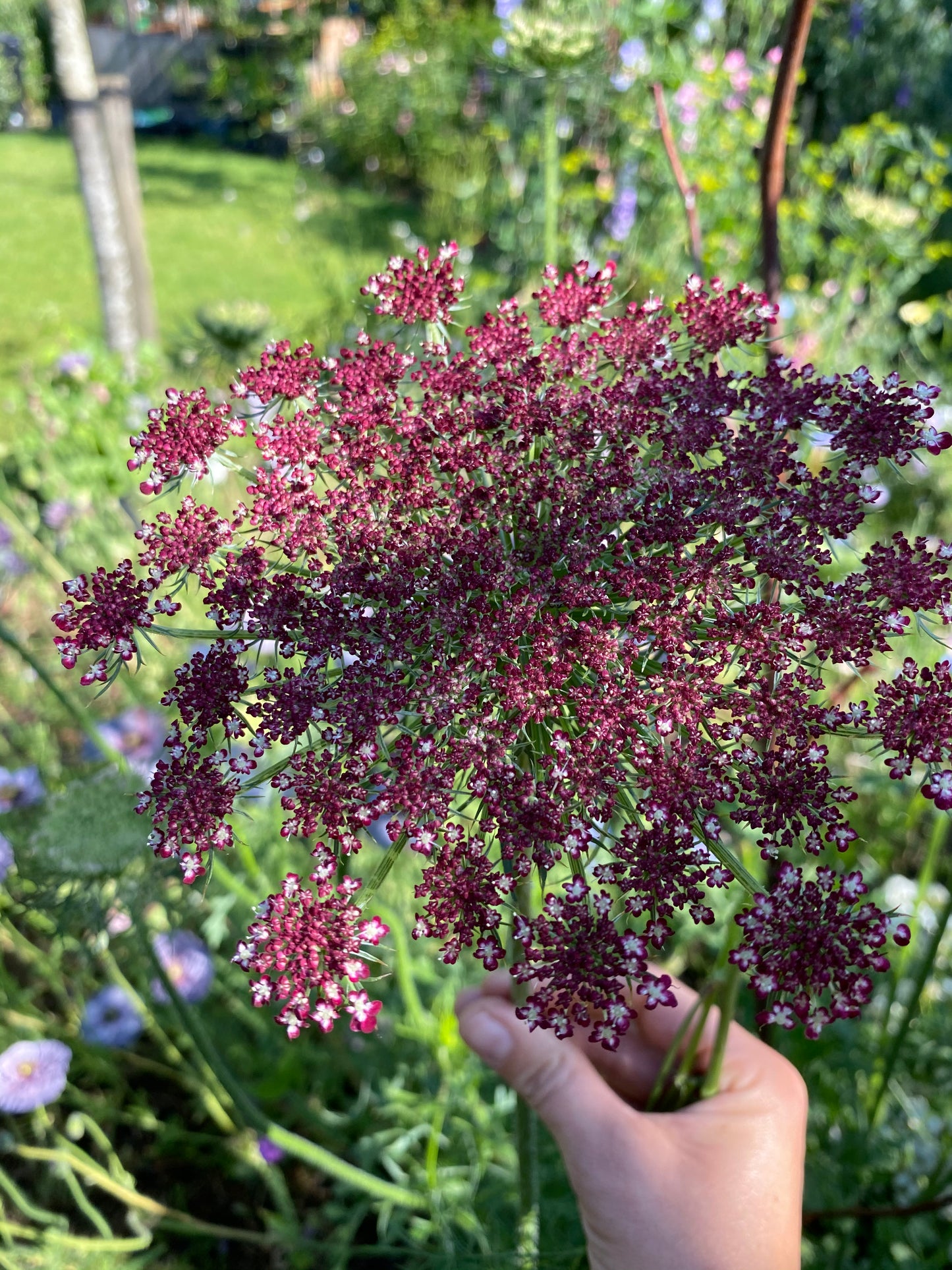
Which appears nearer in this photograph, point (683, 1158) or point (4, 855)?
point (683, 1158)

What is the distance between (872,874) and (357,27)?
16.8 m

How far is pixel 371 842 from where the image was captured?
2709 millimetres

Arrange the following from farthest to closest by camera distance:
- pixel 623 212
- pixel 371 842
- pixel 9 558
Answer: pixel 623 212
pixel 9 558
pixel 371 842

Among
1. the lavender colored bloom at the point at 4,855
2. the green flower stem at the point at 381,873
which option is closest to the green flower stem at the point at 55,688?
the lavender colored bloom at the point at 4,855

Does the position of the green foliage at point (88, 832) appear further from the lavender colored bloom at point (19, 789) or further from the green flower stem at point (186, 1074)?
the lavender colored bloom at point (19, 789)

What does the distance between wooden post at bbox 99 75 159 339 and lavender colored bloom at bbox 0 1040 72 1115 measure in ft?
15.1

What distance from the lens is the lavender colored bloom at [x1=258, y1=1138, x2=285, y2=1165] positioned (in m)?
1.97

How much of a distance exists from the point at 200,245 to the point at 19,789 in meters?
8.97

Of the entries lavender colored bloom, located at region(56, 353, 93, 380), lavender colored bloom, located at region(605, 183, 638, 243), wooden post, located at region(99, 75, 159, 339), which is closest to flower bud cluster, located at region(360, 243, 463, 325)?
lavender colored bloom, located at region(56, 353, 93, 380)

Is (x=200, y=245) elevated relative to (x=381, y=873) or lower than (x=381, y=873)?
elevated

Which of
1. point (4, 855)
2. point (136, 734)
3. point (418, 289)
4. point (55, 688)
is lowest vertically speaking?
point (4, 855)

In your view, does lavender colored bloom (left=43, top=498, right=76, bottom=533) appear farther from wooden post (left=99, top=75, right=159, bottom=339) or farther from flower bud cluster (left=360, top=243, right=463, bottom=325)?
wooden post (left=99, top=75, right=159, bottom=339)

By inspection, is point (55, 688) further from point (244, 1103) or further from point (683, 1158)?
point (683, 1158)

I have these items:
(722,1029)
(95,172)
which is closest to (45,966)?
(722,1029)
